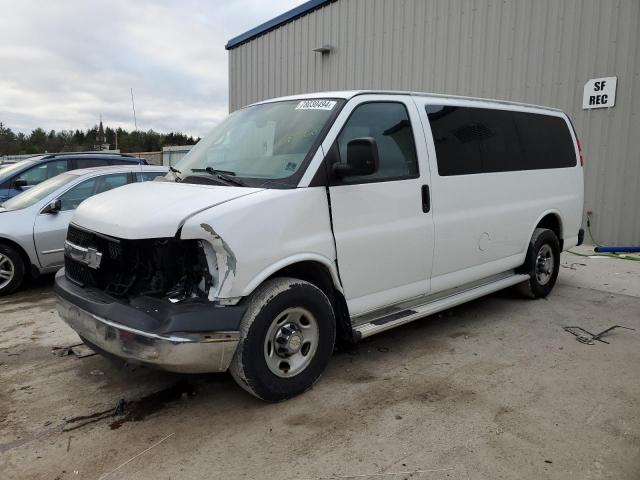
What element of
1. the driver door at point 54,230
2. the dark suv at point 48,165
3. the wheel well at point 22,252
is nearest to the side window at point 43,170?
the dark suv at point 48,165

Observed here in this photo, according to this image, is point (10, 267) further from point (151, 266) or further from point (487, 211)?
point (487, 211)

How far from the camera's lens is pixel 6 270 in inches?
253

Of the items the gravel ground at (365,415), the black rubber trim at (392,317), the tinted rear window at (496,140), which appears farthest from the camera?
the tinted rear window at (496,140)

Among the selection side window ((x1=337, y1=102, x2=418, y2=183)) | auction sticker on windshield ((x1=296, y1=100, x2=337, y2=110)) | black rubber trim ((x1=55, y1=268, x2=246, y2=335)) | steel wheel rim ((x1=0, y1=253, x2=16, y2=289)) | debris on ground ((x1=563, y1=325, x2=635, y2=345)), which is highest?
auction sticker on windshield ((x1=296, y1=100, x2=337, y2=110))

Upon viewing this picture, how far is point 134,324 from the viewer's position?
3078 millimetres

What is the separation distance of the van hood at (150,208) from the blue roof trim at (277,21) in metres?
11.2

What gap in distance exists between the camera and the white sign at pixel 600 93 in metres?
8.94

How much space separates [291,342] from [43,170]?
7.29 metres

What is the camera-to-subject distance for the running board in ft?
12.8

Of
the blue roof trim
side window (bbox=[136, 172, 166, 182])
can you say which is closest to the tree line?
the blue roof trim

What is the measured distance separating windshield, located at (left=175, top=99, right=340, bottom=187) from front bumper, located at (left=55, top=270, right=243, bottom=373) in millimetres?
1064

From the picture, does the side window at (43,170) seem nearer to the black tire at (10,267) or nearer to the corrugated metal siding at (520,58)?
the black tire at (10,267)

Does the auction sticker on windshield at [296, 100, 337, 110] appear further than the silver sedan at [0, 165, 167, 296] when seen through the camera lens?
No

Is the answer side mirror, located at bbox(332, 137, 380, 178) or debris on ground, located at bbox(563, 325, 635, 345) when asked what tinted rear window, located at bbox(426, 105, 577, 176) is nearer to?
side mirror, located at bbox(332, 137, 380, 178)
